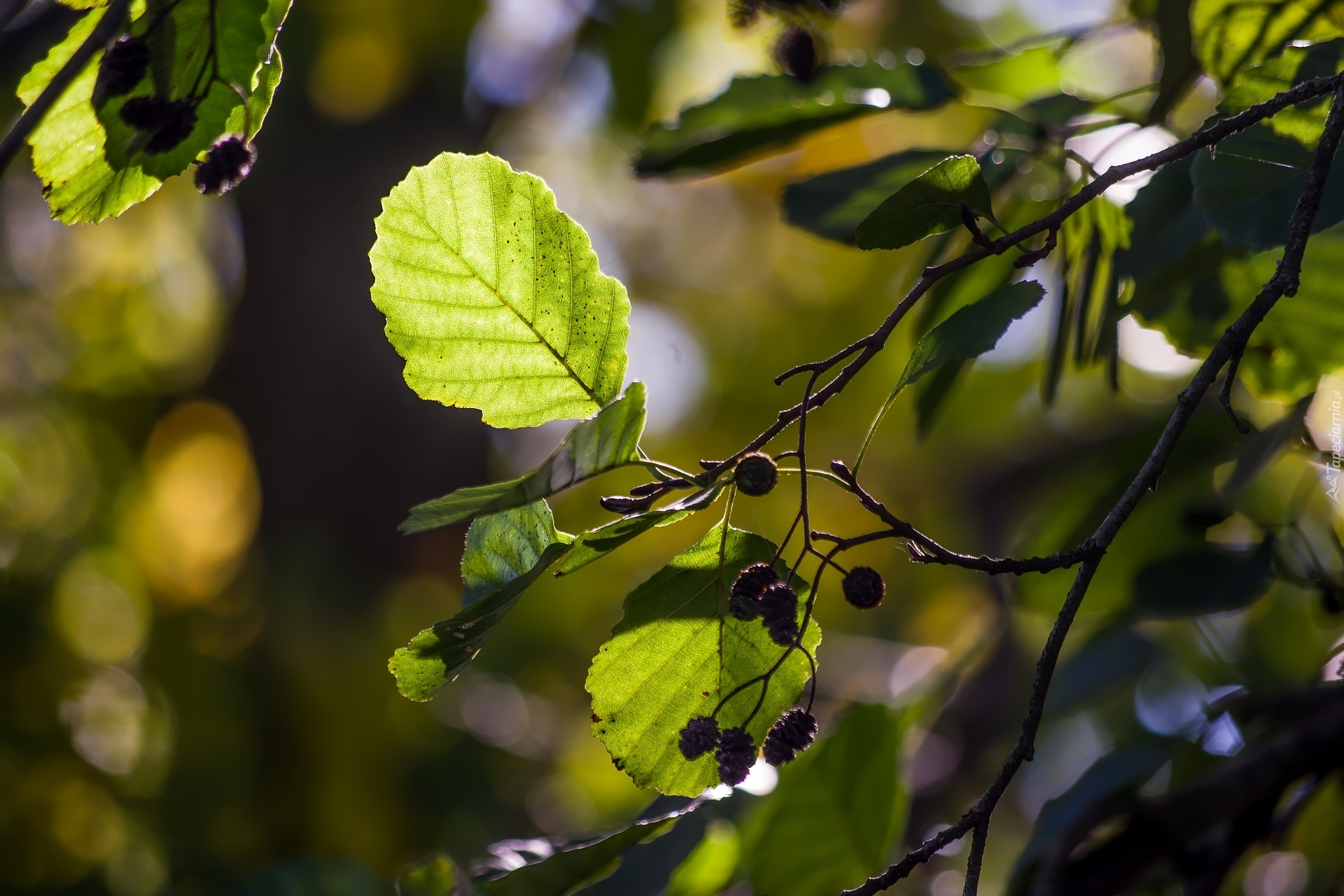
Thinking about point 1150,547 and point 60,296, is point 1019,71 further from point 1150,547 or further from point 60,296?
point 60,296

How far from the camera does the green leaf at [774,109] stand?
84 centimetres

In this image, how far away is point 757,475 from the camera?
0.44 m

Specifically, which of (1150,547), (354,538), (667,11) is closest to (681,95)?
(667,11)

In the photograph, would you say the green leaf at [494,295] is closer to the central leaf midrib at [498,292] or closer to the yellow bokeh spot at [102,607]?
the central leaf midrib at [498,292]

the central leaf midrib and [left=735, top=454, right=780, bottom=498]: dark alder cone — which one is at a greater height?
the central leaf midrib

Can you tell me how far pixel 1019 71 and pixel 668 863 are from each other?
1.04 meters

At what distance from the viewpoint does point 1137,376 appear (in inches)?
132

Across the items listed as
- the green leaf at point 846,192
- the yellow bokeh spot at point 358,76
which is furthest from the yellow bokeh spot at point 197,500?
the green leaf at point 846,192

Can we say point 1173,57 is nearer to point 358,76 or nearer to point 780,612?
point 780,612

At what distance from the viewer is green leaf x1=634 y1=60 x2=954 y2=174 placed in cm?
84

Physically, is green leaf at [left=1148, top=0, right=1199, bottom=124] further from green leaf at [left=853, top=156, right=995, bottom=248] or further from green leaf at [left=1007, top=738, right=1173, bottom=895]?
green leaf at [left=1007, top=738, right=1173, bottom=895]

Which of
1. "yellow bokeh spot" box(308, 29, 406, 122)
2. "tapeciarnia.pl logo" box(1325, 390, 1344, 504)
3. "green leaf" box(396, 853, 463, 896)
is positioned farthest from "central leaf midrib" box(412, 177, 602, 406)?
"yellow bokeh spot" box(308, 29, 406, 122)

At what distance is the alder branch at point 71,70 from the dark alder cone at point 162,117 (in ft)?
0.18

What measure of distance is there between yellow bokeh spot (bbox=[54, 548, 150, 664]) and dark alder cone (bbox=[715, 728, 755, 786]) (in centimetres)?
222
